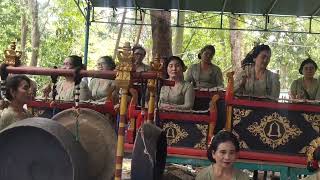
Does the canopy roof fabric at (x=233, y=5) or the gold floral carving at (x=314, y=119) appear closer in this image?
the gold floral carving at (x=314, y=119)

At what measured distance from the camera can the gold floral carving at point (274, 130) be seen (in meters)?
5.15

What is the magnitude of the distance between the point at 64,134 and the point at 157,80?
94 cm

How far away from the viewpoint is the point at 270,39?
917 inches

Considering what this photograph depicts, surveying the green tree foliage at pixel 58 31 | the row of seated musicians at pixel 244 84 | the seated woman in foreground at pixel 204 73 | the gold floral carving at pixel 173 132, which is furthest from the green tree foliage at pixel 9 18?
the gold floral carving at pixel 173 132

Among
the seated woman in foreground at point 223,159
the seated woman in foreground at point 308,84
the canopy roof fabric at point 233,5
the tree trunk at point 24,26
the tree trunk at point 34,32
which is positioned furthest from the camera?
the tree trunk at point 24,26

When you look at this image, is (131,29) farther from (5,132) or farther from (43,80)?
(5,132)

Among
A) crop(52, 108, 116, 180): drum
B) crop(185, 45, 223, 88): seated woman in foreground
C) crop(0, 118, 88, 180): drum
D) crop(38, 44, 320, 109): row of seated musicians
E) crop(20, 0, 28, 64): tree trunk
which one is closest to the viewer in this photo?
crop(0, 118, 88, 180): drum

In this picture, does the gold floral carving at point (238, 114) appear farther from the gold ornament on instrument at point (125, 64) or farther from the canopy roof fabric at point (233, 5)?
the canopy roof fabric at point (233, 5)

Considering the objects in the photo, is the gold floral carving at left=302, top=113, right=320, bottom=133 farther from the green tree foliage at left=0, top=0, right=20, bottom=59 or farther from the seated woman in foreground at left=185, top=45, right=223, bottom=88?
the green tree foliage at left=0, top=0, right=20, bottom=59

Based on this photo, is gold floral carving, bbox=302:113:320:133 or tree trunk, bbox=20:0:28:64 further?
tree trunk, bbox=20:0:28:64

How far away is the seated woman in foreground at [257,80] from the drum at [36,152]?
2911mm

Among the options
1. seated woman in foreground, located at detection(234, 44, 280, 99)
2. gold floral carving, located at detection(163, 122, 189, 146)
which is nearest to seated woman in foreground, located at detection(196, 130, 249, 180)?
gold floral carving, located at detection(163, 122, 189, 146)

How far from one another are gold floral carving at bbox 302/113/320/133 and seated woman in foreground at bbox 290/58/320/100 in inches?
46.0

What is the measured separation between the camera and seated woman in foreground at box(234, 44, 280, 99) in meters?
5.62
